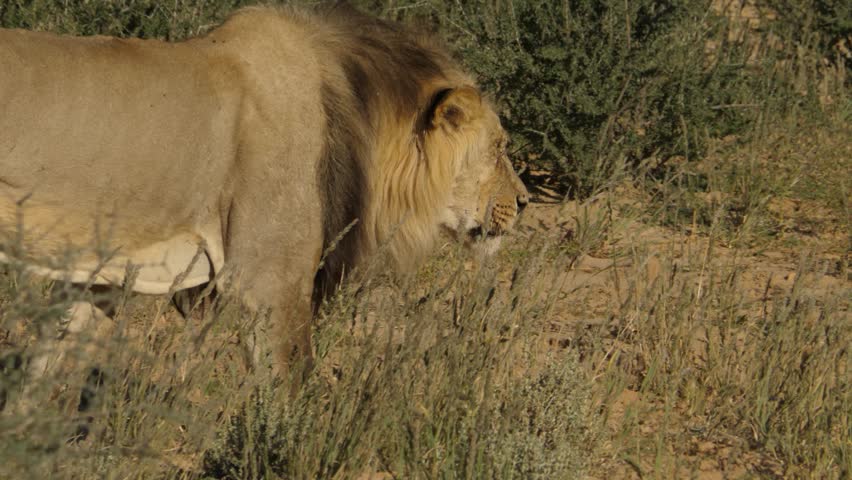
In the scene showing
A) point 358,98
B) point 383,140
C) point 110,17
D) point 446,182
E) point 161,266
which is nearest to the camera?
point 161,266

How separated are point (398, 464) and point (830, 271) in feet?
10.7

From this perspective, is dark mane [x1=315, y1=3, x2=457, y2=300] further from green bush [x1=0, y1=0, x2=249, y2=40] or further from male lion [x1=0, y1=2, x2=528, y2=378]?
green bush [x1=0, y1=0, x2=249, y2=40]

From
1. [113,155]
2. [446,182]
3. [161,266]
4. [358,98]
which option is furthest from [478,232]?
[113,155]

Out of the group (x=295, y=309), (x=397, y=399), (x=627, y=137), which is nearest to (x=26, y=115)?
(x=295, y=309)

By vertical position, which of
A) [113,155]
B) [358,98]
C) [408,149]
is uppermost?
[358,98]

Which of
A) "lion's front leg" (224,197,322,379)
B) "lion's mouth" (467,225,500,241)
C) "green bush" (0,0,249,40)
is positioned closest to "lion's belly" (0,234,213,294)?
"lion's front leg" (224,197,322,379)

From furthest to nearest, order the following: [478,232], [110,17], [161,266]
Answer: [110,17]
[478,232]
[161,266]

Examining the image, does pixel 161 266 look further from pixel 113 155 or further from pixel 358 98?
pixel 358 98

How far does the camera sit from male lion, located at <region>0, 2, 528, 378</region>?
3.50m

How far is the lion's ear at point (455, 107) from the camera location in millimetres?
4262

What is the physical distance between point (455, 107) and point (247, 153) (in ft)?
2.92

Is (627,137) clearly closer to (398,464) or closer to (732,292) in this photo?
(732,292)

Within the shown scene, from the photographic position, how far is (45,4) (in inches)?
238

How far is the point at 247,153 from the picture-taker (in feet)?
12.5
